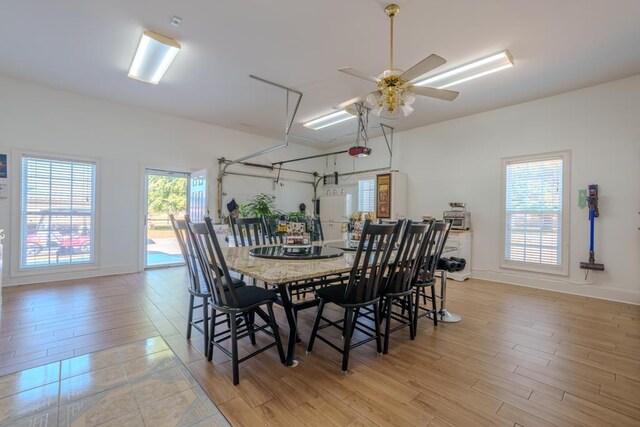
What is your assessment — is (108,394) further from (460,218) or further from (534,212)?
(534,212)

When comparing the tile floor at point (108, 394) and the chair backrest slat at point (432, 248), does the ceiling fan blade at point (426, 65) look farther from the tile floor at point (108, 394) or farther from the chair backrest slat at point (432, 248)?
the tile floor at point (108, 394)

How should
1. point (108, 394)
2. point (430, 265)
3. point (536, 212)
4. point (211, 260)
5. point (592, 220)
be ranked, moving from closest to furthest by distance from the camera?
point (108, 394) < point (211, 260) < point (430, 265) < point (592, 220) < point (536, 212)

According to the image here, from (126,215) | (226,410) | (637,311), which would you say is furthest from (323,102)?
(637,311)

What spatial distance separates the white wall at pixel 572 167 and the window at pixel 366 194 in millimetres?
1534

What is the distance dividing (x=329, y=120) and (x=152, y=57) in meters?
3.19

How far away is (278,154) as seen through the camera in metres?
7.28

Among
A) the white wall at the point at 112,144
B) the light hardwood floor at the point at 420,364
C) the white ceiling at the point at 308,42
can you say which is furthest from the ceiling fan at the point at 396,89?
the white wall at the point at 112,144

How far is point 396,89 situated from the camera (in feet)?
9.02

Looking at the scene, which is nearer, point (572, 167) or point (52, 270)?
point (572, 167)

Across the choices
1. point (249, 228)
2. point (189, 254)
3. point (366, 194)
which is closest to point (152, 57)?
point (249, 228)

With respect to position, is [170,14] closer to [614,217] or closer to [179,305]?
[179,305]

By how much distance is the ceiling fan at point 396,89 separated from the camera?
2471 millimetres

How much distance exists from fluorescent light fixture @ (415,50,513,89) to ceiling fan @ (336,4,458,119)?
3.30ft

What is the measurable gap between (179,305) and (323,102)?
3.79 m
